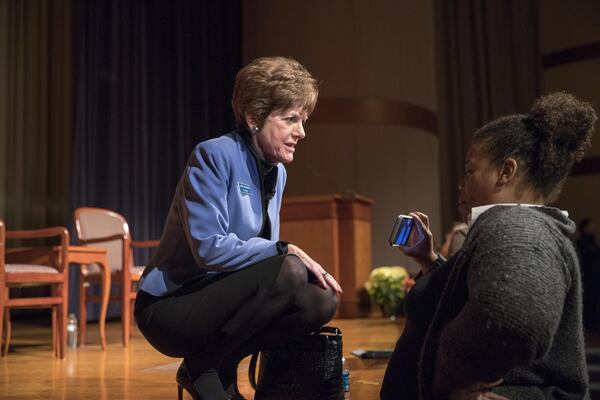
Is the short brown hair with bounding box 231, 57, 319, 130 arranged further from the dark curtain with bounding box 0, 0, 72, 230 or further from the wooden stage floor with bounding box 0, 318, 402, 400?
the dark curtain with bounding box 0, 0, 72, 230

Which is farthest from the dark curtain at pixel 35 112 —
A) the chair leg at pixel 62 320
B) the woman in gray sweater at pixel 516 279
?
the woman in gray sweater at pixel 516 279

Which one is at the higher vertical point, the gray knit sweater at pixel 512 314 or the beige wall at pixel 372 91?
the beige wall at pixel 372 91

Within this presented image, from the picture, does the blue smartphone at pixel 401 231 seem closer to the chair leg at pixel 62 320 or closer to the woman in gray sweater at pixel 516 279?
the woman in gray sweater at pixel 516 279

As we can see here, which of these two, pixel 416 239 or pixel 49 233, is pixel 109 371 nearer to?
pixel 49 233

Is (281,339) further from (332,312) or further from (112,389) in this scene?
(112,389)

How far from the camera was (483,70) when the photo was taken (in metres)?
9.18

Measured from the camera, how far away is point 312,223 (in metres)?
6.64

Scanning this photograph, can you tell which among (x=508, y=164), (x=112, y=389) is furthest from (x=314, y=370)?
(x=112, y=389)

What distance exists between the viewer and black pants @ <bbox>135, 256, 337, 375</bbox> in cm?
182

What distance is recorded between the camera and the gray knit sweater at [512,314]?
1062mm

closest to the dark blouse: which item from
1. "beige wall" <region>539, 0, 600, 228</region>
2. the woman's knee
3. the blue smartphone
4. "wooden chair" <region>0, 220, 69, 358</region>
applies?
the blue smartphone

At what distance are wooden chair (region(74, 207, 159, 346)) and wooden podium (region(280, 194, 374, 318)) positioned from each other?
1.48 meters

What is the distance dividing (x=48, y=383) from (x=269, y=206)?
1544mm

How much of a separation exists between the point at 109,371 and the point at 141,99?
4978 millimetres
